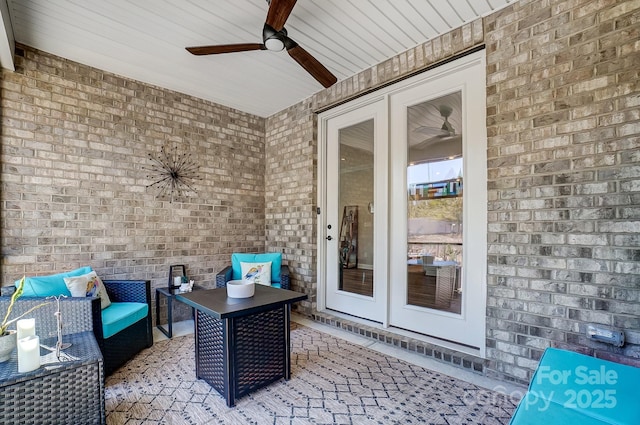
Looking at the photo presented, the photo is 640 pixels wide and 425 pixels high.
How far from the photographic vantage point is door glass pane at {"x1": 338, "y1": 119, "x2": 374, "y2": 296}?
3.67m

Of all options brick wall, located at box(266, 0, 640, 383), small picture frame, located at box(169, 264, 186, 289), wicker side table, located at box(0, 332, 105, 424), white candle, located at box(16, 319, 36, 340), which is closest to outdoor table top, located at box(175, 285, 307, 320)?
wicker side table, located at box(0, 332, 105, 424)

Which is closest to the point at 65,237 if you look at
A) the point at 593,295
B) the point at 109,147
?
the point at 109,147

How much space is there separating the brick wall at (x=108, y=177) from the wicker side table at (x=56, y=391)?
168cm

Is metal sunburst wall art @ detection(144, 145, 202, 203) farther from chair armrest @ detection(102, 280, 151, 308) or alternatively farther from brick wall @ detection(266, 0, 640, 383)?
brick wall @ detection(266, 0, 640, 383)

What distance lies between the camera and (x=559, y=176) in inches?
86.7

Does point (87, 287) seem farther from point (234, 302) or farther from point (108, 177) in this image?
point (234, 302)

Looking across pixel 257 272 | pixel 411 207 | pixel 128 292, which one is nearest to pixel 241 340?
pixel 128 292

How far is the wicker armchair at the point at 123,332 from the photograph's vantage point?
231 centimetres

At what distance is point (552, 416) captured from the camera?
118 centimetres

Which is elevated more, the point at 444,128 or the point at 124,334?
the point at 444,128

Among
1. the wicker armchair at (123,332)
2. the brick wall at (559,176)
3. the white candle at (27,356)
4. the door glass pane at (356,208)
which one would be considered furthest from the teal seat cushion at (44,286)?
the brick wall at (559,176)

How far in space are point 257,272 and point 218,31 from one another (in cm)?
251

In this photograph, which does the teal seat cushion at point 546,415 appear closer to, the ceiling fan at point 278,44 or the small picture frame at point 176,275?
the ceiling fan at point 278,44

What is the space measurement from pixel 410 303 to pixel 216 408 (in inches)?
78.8
